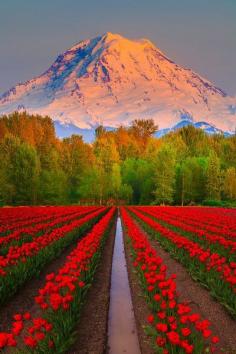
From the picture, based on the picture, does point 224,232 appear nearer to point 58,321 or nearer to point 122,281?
point 122,281

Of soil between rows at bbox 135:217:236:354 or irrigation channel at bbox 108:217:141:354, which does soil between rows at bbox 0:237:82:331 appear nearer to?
irrigation channel at bbox 108:217:141:354

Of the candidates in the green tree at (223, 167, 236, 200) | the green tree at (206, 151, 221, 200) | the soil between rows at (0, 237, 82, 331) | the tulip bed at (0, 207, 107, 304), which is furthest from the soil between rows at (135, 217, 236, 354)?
the green tree at (206, 151, 221, 200)

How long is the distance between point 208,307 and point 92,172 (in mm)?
64090

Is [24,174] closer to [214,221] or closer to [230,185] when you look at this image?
[230,185]

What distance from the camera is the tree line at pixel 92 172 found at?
58.8 m

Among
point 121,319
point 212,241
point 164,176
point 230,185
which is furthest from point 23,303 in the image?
point 164,176

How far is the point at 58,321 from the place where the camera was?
6.52 m

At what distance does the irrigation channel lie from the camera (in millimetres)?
6635

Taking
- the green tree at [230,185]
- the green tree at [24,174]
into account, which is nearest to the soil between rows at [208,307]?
the green tree at [24,174]

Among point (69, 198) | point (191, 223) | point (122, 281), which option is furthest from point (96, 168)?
point (122, 281)

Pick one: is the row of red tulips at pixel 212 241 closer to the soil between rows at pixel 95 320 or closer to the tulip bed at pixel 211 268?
the tulip bed at pixel 211 268

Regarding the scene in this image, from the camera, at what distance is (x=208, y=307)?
8.44 metres

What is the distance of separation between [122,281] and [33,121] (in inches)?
2797

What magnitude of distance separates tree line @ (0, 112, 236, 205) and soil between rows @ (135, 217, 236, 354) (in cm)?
4865
